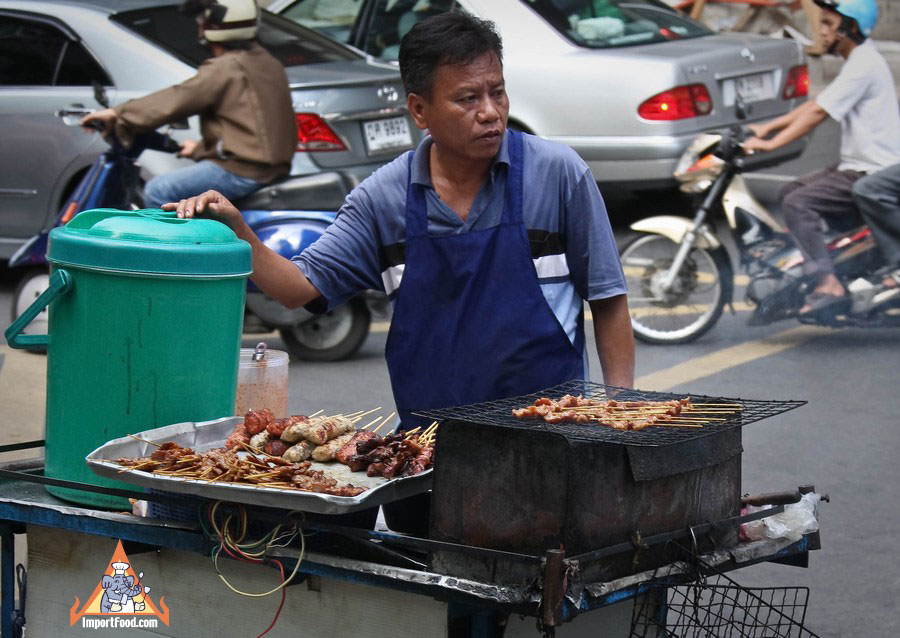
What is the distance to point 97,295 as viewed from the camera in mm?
3082

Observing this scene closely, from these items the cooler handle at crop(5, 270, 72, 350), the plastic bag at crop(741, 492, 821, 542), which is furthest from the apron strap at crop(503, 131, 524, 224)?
the cooler handle at crop(5, 270, 72, 350)

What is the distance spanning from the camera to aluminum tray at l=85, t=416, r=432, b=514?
2.67m

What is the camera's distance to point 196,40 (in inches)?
333

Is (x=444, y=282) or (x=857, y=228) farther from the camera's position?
(x=857, y=228)

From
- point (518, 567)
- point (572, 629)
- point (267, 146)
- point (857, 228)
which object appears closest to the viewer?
point (518, 567)

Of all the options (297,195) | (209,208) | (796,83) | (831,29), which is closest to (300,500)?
(209,208)

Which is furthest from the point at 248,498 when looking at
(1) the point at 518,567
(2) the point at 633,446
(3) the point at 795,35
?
(3) the point at 795,35

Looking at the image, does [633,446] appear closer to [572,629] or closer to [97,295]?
[572,629]

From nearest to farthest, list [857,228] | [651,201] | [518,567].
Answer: [518,567] < [857,228] < [651,201]

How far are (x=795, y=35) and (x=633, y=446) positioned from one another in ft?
27.1

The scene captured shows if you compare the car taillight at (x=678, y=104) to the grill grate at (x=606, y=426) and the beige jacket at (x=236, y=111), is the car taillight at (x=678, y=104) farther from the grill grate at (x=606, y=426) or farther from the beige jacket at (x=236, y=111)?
the grill grate at (x=606, y=426)

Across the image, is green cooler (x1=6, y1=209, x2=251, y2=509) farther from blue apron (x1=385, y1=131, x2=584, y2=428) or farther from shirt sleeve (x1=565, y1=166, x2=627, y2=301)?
shirt sleeve (x1=565, y1=166, x2=627, y2=301)

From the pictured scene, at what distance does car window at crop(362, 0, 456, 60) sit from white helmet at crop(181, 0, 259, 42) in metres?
3.13

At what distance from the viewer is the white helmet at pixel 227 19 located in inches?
279
